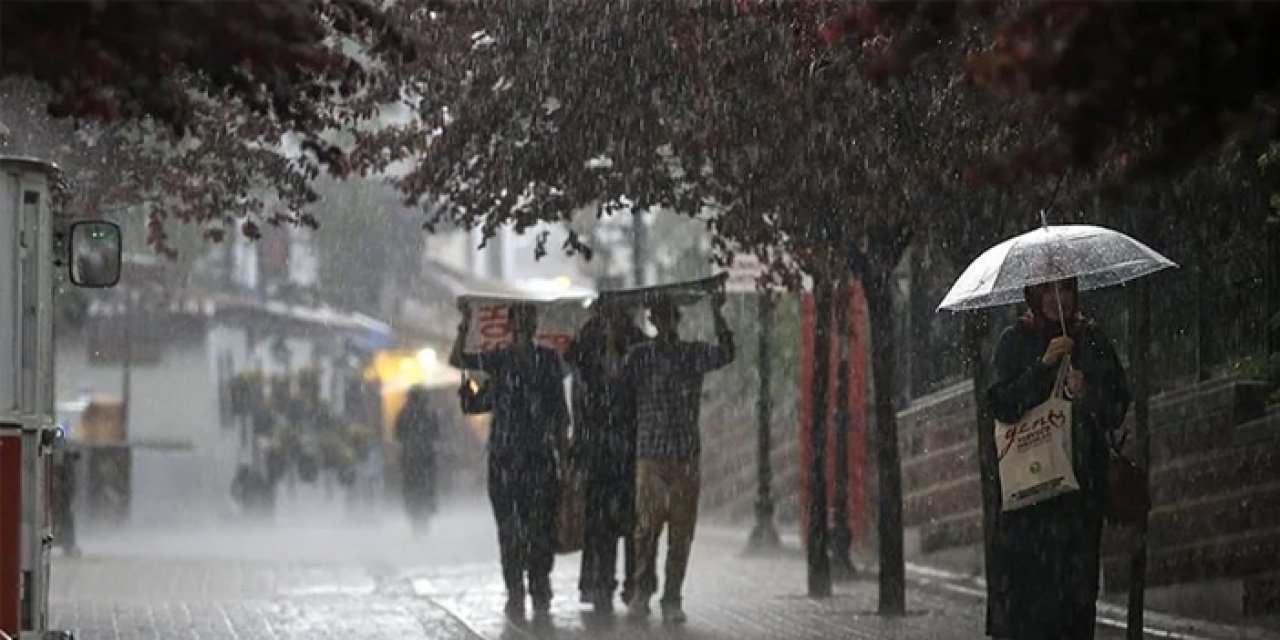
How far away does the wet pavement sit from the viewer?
1491cm

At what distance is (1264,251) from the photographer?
48.1 ft

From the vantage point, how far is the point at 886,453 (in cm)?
1631

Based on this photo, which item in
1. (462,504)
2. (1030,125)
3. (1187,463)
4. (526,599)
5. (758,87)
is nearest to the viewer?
(1030,125)

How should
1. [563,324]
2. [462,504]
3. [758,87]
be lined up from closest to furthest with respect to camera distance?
[758,87], [563,324], [462,504]

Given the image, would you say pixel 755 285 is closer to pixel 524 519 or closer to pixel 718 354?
pixel 718 354

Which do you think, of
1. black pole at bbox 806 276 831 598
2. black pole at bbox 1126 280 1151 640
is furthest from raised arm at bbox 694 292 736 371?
black pole at bbox 1126 280 1151 640

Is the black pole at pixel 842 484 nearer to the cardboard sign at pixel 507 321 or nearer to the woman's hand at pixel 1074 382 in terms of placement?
the cardboard sign at pixel 507 321

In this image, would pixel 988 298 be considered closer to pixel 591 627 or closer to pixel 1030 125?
pixel 1030 125

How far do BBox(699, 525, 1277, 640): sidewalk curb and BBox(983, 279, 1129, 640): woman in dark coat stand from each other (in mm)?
3162

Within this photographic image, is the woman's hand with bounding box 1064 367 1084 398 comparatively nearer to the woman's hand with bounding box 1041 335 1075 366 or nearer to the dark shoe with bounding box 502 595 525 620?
the woman's hand with bounding box 1041 335 1075 366

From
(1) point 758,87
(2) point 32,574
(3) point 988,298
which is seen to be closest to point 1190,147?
(2) point 32,574

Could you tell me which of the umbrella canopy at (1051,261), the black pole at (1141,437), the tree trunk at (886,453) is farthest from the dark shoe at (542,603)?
the umbrella canopy at (1051,261)

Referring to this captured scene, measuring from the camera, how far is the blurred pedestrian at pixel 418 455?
27969mm

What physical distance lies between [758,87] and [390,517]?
65.2 ft
